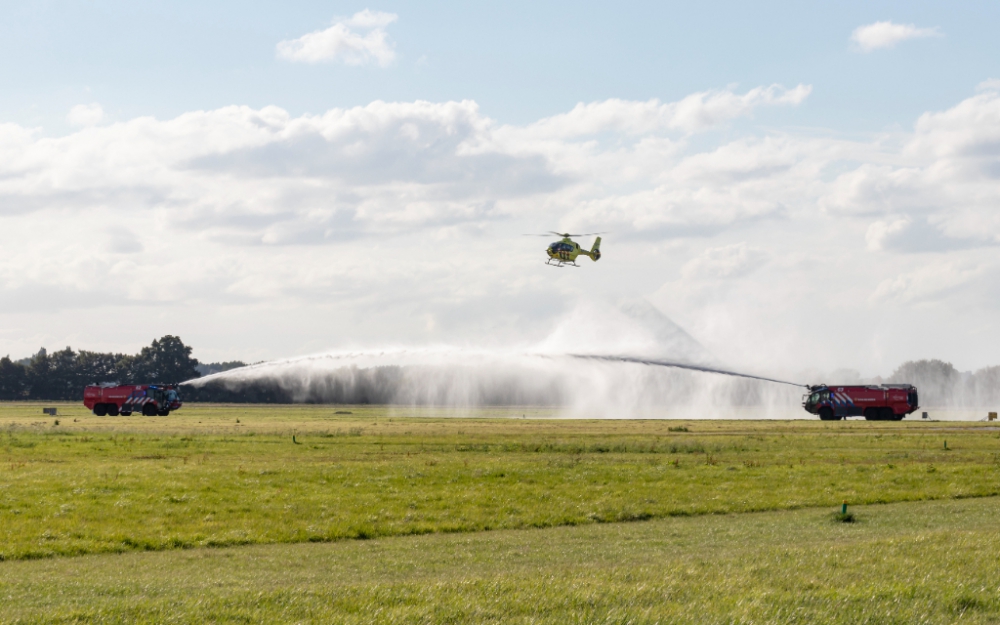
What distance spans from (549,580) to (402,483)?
67.4 ft

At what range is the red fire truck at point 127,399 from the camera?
359ft

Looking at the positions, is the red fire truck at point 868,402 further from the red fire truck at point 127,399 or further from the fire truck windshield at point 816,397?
the red fire truck at point 127,399

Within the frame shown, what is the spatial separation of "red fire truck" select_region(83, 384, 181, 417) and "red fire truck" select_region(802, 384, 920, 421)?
75625mm

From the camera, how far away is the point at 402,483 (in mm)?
36719

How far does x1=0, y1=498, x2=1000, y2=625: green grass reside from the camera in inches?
562

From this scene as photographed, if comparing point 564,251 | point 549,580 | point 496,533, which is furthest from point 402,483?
point 564,251

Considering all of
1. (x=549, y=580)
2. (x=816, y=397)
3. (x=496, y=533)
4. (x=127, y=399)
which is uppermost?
(x=816, y=397)

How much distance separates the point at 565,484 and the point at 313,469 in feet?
36.1

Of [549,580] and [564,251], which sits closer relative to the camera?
[549,580]

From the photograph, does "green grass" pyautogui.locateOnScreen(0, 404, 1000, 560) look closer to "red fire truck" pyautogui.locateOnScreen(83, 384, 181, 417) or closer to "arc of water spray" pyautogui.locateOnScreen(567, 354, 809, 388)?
"arc of water spray" pyautogui.locateOnScreen(567, 354, 809, 388)

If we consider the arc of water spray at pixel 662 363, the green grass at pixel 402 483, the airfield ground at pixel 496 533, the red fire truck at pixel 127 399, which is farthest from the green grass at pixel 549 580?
the red fire truck at pixel 127 399

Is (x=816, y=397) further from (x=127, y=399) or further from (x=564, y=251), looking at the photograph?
(x=127, y=399)

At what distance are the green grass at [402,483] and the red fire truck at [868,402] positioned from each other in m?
40.3

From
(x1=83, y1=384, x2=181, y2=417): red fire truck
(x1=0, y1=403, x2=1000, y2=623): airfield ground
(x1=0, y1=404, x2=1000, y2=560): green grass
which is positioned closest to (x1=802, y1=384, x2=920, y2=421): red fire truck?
(x1=0, y1=404, x2=1000, y2=560): green grass
